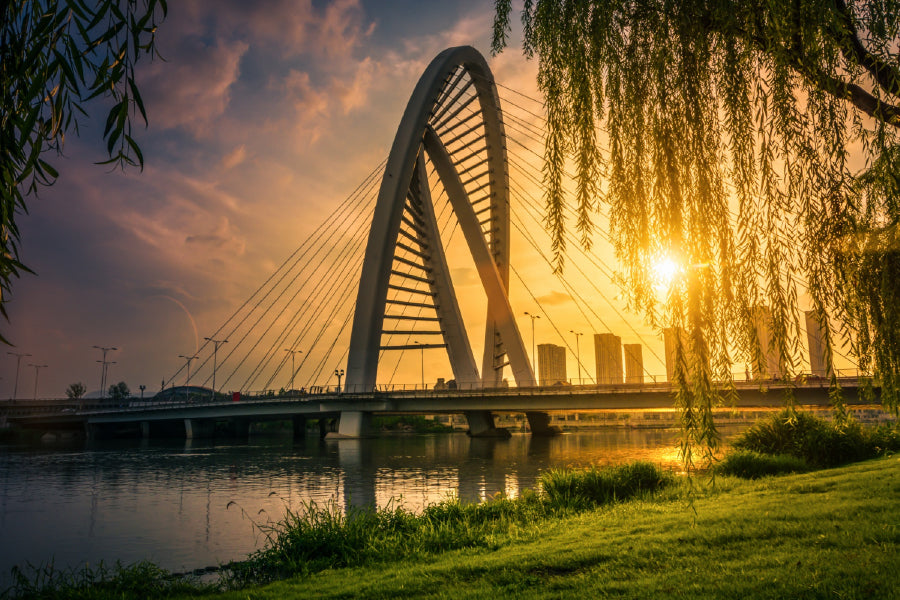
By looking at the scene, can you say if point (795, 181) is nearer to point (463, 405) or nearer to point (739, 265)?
point (739, 265)

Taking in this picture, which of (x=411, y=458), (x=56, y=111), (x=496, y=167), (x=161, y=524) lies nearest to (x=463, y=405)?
(x=411, y=458)

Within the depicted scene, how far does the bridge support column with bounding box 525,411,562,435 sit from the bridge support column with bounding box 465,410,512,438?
4.77 meters

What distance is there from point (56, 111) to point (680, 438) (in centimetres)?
611

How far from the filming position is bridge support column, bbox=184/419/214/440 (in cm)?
8019

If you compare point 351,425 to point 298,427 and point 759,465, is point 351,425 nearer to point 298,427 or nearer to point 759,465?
point 298,427

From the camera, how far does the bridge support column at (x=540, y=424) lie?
7019 cm

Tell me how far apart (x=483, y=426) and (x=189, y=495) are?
47170mm

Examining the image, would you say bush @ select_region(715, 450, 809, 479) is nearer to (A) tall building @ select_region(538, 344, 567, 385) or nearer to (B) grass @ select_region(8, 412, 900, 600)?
(B) grass @ select_region(8, 412, 900, 600)

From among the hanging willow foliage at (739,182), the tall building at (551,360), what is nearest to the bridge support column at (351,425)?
the tall building at (551,360)

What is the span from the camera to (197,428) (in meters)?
85.9

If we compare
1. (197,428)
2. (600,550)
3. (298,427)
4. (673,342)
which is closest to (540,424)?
(298,427)

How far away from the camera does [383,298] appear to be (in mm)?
50375

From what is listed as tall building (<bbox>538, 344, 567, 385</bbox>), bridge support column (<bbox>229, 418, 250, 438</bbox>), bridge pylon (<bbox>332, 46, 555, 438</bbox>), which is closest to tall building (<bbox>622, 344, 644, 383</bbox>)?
bridge pylon (<bbox>332, 46, 555, 438</bbox>)

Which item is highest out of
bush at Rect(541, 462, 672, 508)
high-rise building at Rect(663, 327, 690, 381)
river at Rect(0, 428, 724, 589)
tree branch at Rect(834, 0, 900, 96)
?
tree branch at Rect(834, 0, 900, 96)
